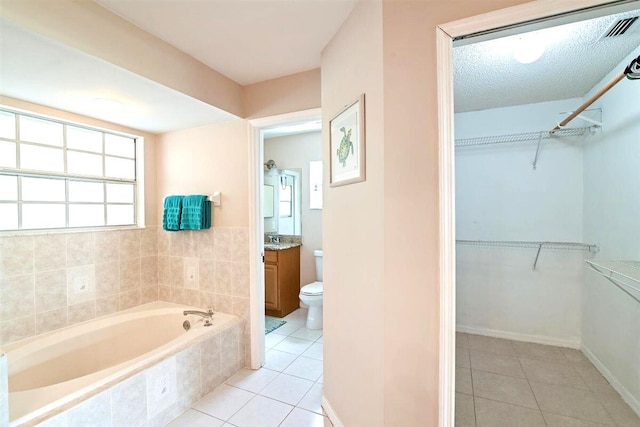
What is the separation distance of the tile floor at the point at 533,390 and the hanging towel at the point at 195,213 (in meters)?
2.35

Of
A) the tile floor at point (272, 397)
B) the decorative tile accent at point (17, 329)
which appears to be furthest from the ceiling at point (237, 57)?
the tile floor at point (272, 397)

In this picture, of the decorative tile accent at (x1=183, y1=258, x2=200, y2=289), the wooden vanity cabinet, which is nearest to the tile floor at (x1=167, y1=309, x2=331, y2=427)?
the wooden vanity cabinet

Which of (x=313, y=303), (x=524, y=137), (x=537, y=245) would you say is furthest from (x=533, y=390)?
(x=524, y=137)

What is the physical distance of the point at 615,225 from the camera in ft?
6.33

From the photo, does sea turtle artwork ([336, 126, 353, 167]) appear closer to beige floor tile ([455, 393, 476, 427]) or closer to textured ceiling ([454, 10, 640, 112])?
textured ceiling ([454, 10, 640, 112])

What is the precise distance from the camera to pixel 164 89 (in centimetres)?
172

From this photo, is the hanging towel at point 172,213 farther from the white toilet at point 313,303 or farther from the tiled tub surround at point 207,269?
the white toilet at point 313,303

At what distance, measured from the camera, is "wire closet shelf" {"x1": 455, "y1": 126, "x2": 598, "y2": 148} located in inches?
92.0

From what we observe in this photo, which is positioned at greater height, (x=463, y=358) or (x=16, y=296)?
(x=16, y=296)

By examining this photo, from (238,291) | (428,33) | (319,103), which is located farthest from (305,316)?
(428,33)

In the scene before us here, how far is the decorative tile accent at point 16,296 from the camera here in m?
1.75

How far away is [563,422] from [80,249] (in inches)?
140

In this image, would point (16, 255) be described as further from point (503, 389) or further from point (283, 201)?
point (503, 389)

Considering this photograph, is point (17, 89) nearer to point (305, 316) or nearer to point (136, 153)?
point (136, 153)
